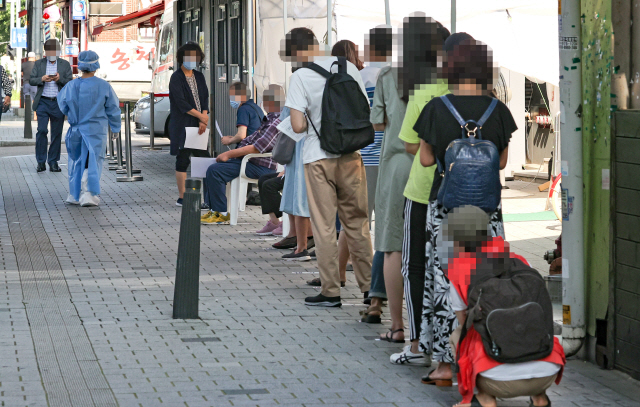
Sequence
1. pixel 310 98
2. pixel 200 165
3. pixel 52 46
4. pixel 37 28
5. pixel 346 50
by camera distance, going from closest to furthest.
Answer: pixel 310 98
pixel 346 50
pixel 200 165
pixel 52 46
pixel 37 28

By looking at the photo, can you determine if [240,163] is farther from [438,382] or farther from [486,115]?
[486,115]

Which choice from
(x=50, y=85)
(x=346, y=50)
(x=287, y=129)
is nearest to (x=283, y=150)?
(x=287, y=129)

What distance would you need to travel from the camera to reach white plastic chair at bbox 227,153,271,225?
10758mm

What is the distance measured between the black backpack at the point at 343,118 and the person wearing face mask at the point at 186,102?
578 centimetres

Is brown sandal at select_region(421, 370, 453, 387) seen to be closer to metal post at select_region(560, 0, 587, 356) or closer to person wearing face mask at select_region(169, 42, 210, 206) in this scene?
metal post at select_region(560, 0, 587, 356)

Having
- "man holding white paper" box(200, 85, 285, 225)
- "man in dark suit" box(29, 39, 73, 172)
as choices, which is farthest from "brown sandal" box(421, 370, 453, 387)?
"man in dark suit" box(29, 39, 73, 172)

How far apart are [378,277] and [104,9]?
48912 mm

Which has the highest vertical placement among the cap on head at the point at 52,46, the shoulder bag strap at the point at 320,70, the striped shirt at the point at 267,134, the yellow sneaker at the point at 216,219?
the cap on head at the point at 52,46

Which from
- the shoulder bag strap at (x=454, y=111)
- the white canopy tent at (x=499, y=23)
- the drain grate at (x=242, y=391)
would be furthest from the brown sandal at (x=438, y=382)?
the white canopy tent at (x=499, y=23)

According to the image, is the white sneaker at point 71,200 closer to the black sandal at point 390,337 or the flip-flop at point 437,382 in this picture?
the black sandal at point 390,337

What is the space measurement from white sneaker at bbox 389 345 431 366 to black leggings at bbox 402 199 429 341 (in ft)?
0.31

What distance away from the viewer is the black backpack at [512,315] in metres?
4.41

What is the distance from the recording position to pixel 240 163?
1088 centimetres

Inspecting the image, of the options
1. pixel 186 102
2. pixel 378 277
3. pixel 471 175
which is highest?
pixel 186 102
